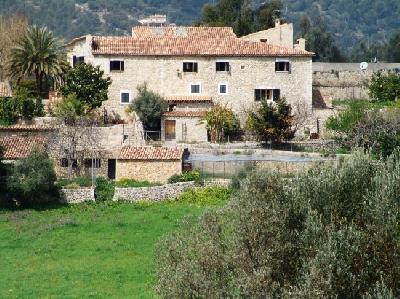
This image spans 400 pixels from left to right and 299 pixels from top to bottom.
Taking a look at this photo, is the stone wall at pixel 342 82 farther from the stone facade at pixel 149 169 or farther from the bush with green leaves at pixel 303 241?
the bush with green leaves at pixel 303 241

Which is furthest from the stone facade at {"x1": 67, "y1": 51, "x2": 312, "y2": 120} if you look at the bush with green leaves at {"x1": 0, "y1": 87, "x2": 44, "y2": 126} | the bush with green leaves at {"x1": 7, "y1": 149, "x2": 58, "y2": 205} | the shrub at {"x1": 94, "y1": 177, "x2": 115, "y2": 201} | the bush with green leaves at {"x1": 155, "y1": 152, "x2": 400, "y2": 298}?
the bush with green leaves at {"x1": 155, "y1": 152, "x2": 400, "y2": 298}

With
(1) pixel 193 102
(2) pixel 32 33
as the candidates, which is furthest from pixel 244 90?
(2) pixel 32 33

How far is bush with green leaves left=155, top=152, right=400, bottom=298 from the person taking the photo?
2125 centimetres

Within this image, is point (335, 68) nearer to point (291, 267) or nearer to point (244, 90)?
point (244, 90)

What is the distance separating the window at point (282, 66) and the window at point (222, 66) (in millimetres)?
2746

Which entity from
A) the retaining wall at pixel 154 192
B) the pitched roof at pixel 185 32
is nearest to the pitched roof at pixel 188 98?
the pitched roof at pixel 185 32

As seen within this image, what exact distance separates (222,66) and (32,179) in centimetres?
1734

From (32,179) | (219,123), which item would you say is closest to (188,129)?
(219,123)

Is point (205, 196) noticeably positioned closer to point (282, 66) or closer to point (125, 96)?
point (125, 96)

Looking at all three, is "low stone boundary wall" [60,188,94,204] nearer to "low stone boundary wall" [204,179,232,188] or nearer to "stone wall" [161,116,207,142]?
"low stone boundary wall" [204,179,232,188]

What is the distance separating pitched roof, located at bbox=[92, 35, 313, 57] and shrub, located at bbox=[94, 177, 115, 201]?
1234 cm

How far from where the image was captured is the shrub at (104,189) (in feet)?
158

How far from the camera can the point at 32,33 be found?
58438 millimetres

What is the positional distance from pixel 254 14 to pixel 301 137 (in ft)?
91.3
